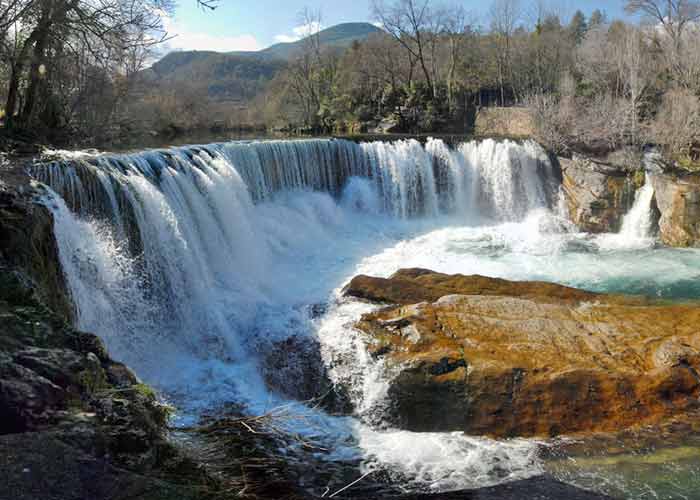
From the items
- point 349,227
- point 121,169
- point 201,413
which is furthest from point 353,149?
point 201,413

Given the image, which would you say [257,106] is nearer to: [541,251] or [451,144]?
[451,144]

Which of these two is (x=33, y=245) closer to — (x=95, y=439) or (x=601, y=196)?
(x=95, y=439)

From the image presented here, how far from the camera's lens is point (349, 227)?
14.1m

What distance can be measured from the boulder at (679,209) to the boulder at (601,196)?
0.78 meters

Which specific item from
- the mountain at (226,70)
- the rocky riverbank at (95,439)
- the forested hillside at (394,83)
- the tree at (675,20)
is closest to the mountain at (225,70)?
the mountain at (226,70)

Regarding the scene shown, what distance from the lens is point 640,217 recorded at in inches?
546

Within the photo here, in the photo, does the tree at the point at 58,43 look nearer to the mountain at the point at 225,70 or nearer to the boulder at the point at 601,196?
the boulder at the point at 601,196

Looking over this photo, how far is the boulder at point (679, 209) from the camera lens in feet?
41.9

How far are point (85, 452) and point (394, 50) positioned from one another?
3326cm

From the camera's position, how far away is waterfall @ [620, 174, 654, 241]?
45.0 feet

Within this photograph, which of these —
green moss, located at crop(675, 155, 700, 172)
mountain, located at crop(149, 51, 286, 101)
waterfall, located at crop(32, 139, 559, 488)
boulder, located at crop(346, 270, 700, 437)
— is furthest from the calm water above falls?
mountain, located at crop(149, 51, 286, 101)

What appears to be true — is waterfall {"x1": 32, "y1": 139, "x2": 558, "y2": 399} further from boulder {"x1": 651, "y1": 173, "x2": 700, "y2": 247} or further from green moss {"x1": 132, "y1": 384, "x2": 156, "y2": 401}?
boulder {"x1": 651, "y1": 173, "x2": 700, "y2": 247}

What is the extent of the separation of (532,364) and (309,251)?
22.8ft

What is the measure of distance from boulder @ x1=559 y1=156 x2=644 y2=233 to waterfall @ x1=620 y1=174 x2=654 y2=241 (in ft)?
0.40
